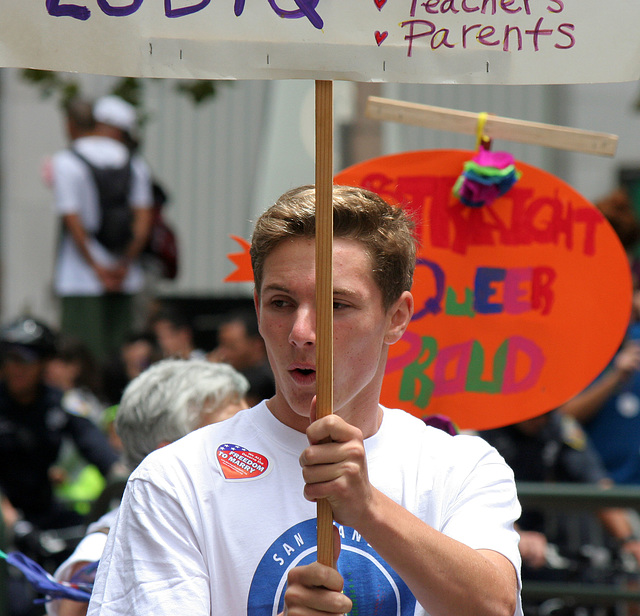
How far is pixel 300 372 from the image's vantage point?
71.6 inches

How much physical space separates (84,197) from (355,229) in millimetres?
4854

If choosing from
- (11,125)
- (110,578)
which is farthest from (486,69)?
(11,125)

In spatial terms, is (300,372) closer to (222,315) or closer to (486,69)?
(486,69)

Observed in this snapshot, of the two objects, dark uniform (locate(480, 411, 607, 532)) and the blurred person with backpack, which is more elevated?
the blurred person with backpack

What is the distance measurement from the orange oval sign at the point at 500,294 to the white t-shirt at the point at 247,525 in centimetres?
101

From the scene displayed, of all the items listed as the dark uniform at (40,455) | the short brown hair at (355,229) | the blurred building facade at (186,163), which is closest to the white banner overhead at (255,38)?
the short brown hair at (355,229)

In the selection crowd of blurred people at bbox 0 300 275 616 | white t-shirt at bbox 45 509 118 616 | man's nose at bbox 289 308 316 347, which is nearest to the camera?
man's nose at bbox 289 308 316 347

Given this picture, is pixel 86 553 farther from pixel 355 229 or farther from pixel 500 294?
pixel 500 294

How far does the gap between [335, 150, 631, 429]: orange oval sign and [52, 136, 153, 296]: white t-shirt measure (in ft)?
12.6

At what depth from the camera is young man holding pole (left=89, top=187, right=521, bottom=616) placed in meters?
1.63

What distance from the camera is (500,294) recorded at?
9.62 ft

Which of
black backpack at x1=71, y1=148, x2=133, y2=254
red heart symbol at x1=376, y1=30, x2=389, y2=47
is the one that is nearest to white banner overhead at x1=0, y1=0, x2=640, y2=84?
red heart symbol at x1=376, y1=30, x2=389, y2=47

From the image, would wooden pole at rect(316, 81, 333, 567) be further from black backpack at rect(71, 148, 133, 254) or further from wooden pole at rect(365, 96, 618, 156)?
black backpack at rect(71, 148, 133, 254)

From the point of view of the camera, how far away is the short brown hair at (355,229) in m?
1.86
